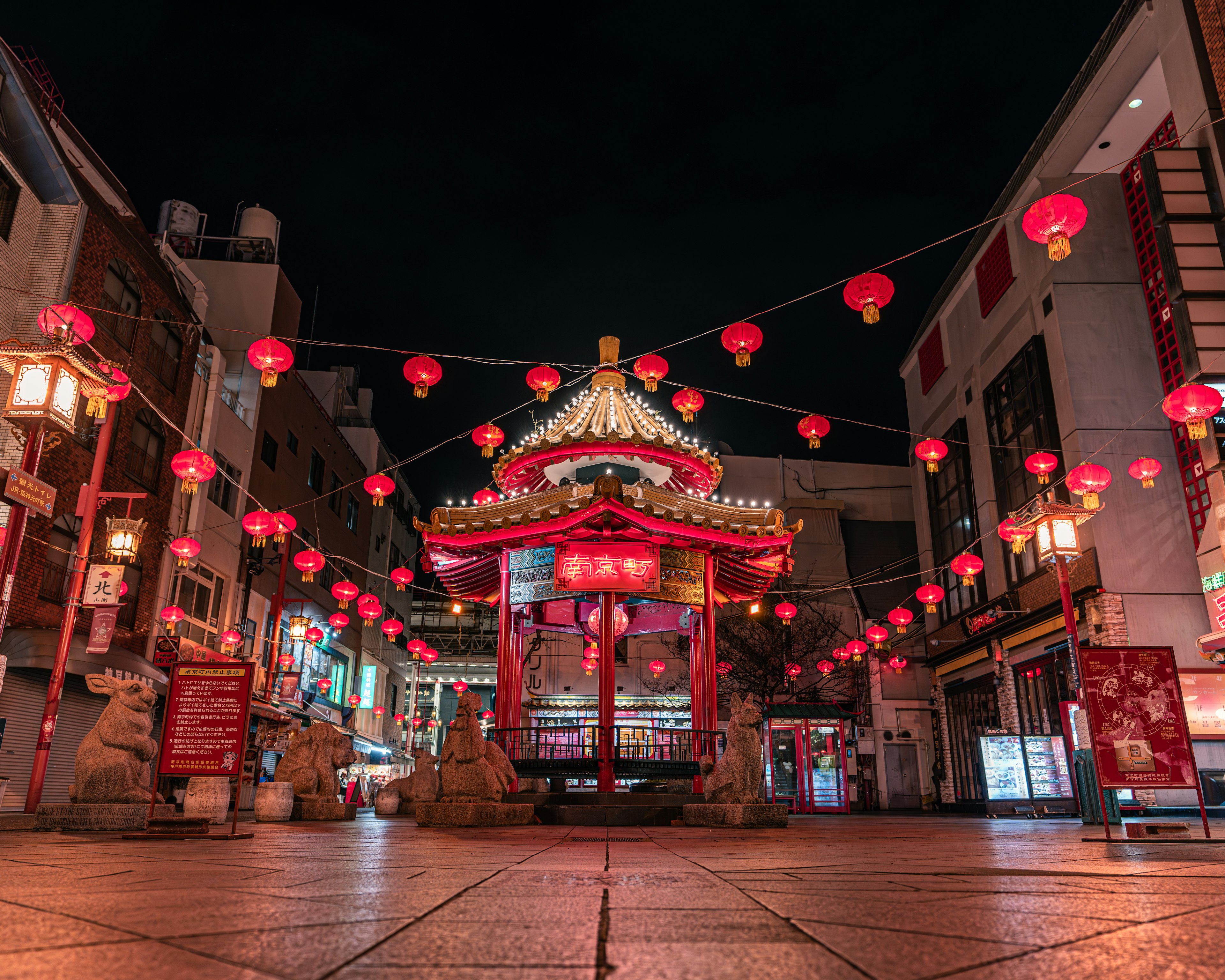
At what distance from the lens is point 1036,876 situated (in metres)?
4.52

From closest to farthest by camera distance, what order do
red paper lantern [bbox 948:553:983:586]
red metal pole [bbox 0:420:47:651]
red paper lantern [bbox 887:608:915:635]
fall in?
red metal pole [bbox 0:420:47:651] < red paper lantern [bbox 948:553:983:586] < red paper lantern [bbox 887:608:915:635]

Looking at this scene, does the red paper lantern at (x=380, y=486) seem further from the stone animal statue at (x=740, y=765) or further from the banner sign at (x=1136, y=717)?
the banner sign at (x=1136, y=717)

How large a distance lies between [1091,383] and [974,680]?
35.1 ft

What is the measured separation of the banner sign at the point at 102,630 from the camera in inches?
620

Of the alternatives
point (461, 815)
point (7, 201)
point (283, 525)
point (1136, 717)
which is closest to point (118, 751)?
point (461, 815)

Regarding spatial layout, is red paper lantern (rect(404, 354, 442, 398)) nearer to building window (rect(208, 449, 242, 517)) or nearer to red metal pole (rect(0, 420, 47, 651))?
red metal pole (rect(0, 420, 47, 651))

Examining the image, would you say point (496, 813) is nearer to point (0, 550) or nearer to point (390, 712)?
point (0, 550)

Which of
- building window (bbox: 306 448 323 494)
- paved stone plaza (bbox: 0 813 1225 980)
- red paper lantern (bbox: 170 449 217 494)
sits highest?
building window (bbox: 306 448 323 494)

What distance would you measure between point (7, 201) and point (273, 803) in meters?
14.3

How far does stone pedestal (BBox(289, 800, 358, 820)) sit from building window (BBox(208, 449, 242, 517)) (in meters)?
13.8

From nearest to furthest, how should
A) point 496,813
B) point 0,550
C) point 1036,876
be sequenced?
1. point 1036,876
2. point 496,813
3. point 0,550

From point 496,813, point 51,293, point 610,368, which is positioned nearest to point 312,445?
point 51,293

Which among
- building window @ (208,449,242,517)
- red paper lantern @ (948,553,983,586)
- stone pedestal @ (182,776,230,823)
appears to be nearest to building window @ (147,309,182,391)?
building window @ (208,449,242,517)

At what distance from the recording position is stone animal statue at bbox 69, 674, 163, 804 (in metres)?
10.0
